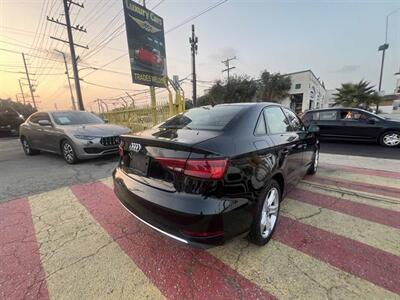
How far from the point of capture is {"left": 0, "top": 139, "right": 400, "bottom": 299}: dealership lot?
1.68 metres

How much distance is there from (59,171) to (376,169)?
7.45 m

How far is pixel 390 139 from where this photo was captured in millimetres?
7445

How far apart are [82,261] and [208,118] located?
77.8 inches

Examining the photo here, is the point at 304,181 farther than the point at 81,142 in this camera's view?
No

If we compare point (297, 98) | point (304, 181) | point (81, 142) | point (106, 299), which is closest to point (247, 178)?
point (106, 299)

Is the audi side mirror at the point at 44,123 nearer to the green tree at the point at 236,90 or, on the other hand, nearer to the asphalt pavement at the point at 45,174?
the asphalt pavement at the point at 45,174

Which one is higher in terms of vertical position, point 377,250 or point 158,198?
point 158,198

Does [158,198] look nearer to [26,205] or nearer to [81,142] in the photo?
[26,205]

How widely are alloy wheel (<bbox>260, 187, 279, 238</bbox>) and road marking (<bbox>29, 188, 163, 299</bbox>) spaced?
3.86ft

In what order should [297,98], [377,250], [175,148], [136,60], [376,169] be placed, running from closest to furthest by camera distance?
[175,148] → [377,250] → [376,169] → [136,60] → [297,98]

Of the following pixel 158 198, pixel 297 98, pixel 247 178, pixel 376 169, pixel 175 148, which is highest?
pixel 297 98

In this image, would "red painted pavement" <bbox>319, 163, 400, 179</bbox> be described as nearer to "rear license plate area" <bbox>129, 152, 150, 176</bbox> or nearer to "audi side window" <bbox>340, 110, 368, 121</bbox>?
"audi side window" <bbox>340, 110, 368, 121</bbox>

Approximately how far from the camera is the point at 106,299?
159 centimetres

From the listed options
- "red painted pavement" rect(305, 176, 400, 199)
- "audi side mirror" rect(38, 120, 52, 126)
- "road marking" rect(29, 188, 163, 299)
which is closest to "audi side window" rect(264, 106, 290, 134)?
"red painted pavement" rect(305, 176, 400, 199)
